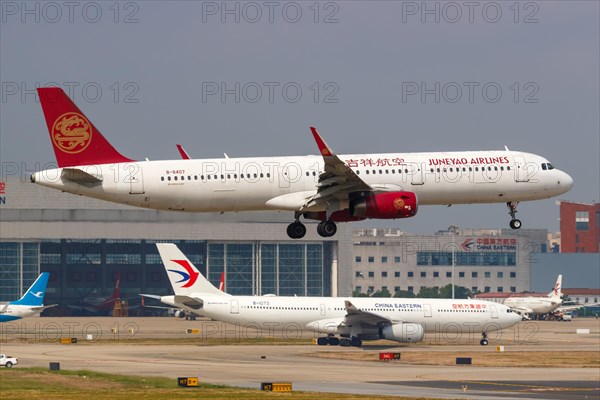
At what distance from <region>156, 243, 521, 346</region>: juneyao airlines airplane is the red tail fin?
57143 millimetres

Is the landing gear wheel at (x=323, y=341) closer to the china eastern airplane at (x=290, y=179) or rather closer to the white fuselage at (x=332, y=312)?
the white fuselage at (x=332, y=312)

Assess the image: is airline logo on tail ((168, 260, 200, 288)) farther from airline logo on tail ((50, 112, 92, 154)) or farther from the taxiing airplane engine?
the taxiing airplane engine

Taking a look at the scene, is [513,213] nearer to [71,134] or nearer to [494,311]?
[71,134]

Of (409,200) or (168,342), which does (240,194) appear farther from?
(168,342)

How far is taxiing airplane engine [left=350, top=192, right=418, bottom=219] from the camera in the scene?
77312 millimetres

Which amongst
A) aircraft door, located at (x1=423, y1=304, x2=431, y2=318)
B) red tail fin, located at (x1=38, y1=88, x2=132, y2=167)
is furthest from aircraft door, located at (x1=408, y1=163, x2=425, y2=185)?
aircraft door, located at (x1=423, y1=304, x2=431, y2=318)

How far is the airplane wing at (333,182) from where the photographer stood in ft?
250

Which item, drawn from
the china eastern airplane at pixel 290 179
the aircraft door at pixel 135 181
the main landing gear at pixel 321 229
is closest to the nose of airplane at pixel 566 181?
the china eastern airplane at pixel 290 179

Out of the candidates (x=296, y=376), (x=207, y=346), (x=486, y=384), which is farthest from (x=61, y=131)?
(x=207, y=346)

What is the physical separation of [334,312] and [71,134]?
2595 inches

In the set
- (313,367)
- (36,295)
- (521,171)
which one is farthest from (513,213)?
(36,295)

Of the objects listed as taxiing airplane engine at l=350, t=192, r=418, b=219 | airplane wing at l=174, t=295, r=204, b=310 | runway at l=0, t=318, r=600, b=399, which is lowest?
runway at l=0, t=318, r=600, b=399

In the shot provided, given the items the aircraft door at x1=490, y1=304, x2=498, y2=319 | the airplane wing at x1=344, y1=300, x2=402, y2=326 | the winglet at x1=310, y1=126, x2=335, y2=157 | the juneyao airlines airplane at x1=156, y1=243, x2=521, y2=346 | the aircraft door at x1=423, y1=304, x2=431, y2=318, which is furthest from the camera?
the aircraft door at x1=490, y1=304, x2=498, y2=319

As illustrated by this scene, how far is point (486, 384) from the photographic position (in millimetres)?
110625
